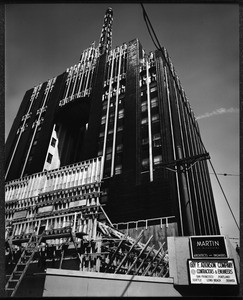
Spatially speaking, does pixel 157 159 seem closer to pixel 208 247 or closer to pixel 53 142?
pixel 208 247

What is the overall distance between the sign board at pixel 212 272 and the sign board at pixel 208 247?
1.25 ft

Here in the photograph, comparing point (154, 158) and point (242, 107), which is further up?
point (154, 158)

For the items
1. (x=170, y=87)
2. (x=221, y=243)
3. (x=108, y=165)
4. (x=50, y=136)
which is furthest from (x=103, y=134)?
(x=221, y=243)

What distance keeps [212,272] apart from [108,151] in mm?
32564

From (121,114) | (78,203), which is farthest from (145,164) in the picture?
(78,203)

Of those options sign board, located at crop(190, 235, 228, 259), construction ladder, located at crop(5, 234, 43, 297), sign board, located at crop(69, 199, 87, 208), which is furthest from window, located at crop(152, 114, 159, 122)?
construction ladder, located at crop(5, 234, 43, 297)

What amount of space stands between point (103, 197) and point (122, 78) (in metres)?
29.8

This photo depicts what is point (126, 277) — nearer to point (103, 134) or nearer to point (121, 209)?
point (121, 209)

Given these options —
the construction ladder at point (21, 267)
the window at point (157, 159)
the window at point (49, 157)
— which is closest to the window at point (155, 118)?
the window at point (157, 159)

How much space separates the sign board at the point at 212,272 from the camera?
13.6 metres

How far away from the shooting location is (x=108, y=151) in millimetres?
44781

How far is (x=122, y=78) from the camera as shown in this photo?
5431 cm

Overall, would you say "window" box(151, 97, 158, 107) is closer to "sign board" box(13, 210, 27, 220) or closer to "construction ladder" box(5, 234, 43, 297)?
"sign board" box(13, 210, 27, 220)

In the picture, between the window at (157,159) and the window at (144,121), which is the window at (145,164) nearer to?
the window at (157,159)
